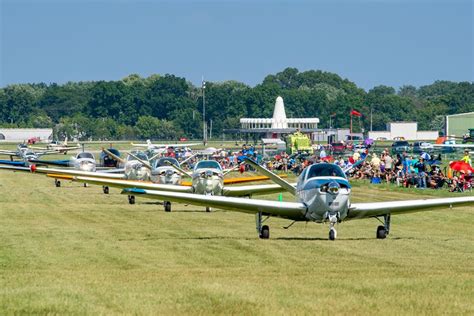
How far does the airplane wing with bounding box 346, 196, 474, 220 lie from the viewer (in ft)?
85.1

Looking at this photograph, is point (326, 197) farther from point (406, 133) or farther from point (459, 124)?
point (406, 133)

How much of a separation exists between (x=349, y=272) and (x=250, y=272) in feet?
5.64

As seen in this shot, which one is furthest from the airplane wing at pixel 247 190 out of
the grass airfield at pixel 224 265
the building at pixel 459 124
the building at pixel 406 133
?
the building at pixel 406 133

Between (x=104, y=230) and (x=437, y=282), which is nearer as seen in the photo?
(x=437, y=282)

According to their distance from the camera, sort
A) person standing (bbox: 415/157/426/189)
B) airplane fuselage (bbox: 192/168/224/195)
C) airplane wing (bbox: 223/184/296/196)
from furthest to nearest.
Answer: person standing (bbox: 415/157/426/189) < airplane wing (bbox: 223/184/296/196) < airplane fuselage (bbox: 192/168/224/195)

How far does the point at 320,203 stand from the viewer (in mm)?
25156

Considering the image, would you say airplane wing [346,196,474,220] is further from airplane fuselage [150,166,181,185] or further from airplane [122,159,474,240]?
airplane fuselage [150,166,181,185]

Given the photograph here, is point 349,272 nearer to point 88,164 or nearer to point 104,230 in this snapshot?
point 104,230

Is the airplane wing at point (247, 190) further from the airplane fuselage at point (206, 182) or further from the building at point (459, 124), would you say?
the building at point (459, 124)

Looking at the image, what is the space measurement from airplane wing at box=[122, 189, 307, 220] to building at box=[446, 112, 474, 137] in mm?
103324

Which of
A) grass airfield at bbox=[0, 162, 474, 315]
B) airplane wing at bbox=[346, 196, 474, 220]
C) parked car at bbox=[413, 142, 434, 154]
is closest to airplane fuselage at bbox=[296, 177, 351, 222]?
airplane wing at bbox=[346, 196, 474, 220]

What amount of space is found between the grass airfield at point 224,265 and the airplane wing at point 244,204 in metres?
0.69

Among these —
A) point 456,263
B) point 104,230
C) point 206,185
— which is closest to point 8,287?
point 456,263

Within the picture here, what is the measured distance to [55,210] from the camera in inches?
1517
